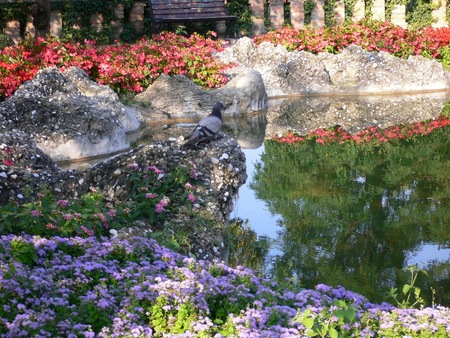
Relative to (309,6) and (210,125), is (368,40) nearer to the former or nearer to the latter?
(309,6)

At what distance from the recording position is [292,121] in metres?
11.0

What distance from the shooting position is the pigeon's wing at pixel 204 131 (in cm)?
584

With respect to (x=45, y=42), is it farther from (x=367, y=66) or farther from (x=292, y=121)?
(x=367, y=66)

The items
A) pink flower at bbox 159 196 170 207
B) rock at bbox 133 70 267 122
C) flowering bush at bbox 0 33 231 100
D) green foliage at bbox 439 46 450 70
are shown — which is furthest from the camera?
green foliage at bbox 439 46 450 70

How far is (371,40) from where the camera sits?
54.7ft

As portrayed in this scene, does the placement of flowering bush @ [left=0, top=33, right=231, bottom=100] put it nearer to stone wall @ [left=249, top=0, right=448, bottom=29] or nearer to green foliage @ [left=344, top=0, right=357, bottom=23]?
stone wall @ [left=249, top=0, right=448, bottom=29]

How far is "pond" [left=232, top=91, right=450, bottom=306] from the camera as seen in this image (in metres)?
4.51

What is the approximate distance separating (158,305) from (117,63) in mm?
10217

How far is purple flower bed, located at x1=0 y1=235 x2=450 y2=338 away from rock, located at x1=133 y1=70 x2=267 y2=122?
8028 mm

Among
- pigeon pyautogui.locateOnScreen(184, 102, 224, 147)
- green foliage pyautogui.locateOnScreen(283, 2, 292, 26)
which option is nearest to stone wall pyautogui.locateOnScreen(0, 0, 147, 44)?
green foliage pyautogui.locateOnScreen(283, 2, 292, 26)

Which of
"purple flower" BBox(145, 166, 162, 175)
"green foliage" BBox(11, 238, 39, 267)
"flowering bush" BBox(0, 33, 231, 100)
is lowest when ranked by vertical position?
"green foliage" BBox(11, 238, 39, 267)

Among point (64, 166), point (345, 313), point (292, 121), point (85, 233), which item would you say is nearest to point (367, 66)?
point (292, 121)

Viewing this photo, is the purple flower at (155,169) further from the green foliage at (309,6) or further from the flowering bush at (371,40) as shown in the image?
the green foliage at (309,6)

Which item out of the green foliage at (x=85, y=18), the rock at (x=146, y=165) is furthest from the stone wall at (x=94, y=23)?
the rock at (x=146, y=165)
